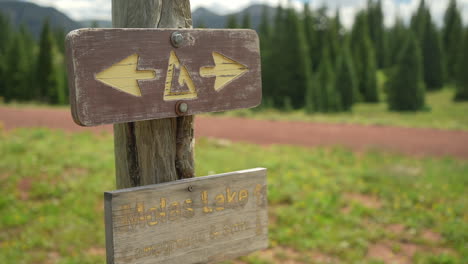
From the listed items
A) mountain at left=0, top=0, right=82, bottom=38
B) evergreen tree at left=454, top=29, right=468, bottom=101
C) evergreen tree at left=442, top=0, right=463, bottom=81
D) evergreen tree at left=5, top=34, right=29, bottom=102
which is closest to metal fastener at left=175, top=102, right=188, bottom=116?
mountain at left=0, top=0, right=82, bottom=38

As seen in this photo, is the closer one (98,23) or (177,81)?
(177,81)

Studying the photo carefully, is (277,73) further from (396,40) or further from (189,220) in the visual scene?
(189,220)

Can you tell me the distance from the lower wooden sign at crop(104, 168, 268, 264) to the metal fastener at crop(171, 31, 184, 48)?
0.53 meters

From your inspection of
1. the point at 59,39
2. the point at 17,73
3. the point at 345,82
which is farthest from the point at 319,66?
the point at 59,39

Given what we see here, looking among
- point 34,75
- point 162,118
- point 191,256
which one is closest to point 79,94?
point 162,118

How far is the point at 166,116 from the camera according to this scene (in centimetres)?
169

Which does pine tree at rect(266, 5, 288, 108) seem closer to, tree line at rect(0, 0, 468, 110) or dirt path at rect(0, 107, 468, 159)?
tree line at rect(0, 0, 468, 110)

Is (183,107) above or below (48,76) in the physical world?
below

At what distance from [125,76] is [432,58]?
125ft

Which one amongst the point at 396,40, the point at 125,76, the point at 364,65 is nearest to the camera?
the point at 125,76

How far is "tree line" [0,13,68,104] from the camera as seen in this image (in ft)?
95.5

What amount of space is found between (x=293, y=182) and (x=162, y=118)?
16.3ft

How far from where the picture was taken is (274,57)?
99.8 feet

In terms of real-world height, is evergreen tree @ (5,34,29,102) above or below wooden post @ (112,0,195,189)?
above
